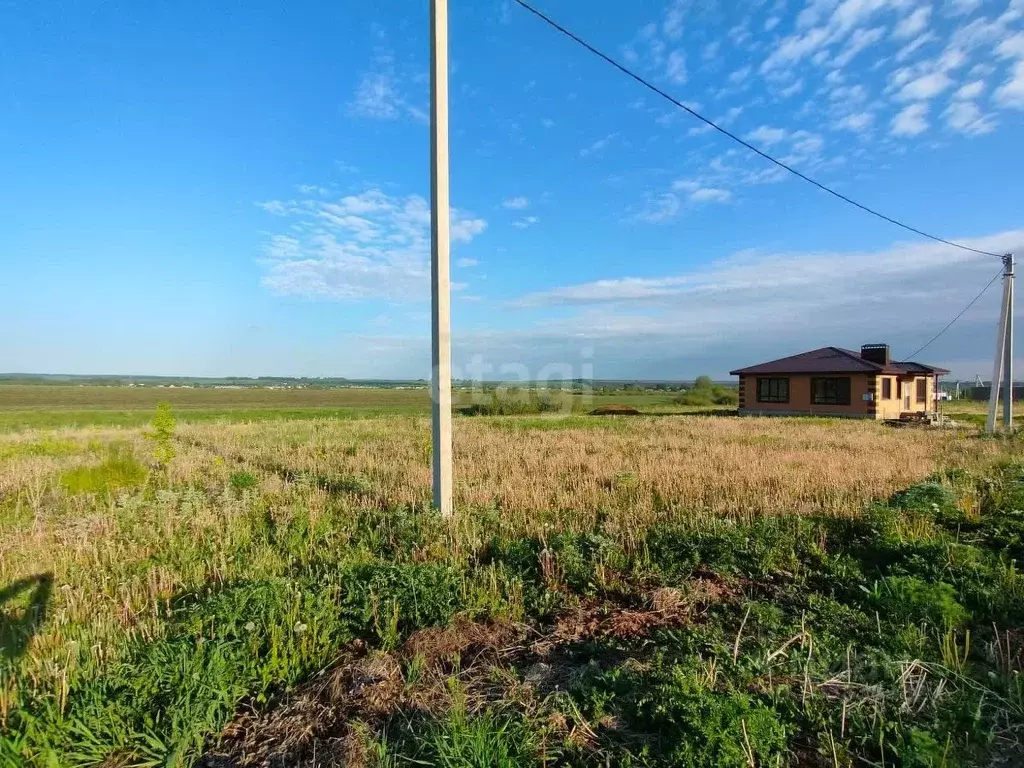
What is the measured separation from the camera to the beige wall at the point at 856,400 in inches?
1037

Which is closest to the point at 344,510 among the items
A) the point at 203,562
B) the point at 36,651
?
the point at 203,562

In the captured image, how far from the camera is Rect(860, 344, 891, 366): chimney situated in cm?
2736

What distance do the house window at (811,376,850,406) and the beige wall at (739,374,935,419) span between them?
0.21 meters

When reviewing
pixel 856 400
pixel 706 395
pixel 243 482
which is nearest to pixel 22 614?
pixel 243 482

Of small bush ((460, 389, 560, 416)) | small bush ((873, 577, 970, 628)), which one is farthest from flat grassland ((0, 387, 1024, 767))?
small bush ((460, 389, 560, 416))

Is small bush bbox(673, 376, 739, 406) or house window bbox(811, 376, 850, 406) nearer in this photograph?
house window bbox(811, 376, 850, 406)

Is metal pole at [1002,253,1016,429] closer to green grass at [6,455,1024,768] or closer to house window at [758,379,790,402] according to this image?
house window at [758,379,790,402]

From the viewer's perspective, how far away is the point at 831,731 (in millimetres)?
2330

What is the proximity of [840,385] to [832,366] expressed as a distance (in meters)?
1.14

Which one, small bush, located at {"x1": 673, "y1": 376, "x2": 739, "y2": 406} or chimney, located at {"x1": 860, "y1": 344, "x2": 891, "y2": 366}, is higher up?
chimney, located at {"x1": 860, "y1": 344, "x2": 891, "y2": 366}

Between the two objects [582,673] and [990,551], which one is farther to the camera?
[990,551]

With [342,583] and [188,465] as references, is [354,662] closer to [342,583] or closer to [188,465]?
[342,583]

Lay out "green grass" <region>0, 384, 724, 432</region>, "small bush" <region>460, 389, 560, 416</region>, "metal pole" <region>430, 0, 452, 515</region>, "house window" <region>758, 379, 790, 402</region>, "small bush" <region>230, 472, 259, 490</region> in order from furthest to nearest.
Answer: "small bush" <region>460, 389, 560, 416</region>
"house window" <region>758, 379, 790, 402</region>
"green grass" <region>0, 384, 724, 432</region>
"small bush" <region>230, 472, 259, 490</region>
"metal pole" <region>430, 0, 452, 515</region>

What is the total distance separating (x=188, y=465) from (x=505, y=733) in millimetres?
10159
